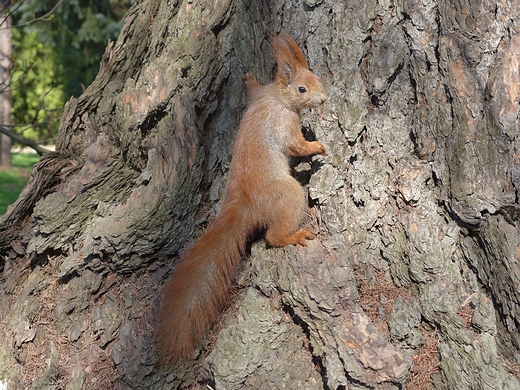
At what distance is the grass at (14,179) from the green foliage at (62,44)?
97cm

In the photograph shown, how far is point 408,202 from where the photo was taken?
2.54 m

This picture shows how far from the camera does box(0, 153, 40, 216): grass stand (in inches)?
327

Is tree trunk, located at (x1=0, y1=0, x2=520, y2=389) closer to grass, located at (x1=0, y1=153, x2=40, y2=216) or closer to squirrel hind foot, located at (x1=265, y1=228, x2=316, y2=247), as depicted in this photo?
squirrel hind foot, located at (x1=265, y1=228, x2=316, y2=247)

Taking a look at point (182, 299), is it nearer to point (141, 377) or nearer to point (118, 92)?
point (141, 377)

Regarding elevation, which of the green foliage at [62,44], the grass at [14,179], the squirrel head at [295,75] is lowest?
the grass at [14,179]

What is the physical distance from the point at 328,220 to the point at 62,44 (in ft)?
39.8

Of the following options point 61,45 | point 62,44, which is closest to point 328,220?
point 62,44

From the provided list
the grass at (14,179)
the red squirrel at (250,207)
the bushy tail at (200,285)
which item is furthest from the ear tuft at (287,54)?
the grass at (14,179)

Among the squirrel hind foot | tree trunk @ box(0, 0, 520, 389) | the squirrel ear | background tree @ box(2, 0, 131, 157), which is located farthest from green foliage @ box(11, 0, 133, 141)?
the squirrel hind foot

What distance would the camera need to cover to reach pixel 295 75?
110 inches

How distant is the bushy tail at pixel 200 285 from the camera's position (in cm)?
249

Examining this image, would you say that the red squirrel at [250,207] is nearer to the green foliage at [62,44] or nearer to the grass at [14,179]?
the grass at [14,179]

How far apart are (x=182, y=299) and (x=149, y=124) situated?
1015 millimetres

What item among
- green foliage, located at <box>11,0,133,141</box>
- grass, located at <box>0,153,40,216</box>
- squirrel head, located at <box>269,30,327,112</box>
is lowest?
grass, located at <box>0,153,40,216</box>
